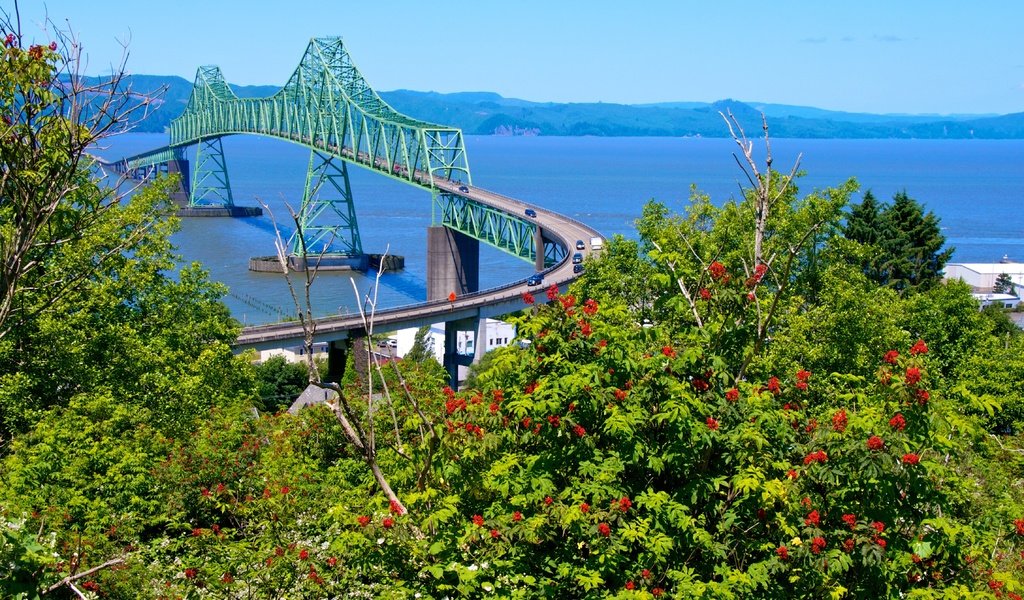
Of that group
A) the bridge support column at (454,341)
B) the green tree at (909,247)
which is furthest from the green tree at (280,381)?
the green tree at (909,247)

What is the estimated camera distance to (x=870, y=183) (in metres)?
161

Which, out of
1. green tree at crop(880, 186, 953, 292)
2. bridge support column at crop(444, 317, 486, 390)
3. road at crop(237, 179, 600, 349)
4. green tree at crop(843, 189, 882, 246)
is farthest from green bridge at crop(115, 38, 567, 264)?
green tree at crop(880, 186, 953, 292)

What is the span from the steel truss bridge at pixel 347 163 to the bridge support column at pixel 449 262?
1.92ft

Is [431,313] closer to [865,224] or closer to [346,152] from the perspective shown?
[865,224]

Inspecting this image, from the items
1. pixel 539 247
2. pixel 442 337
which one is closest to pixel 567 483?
pixel 442 337

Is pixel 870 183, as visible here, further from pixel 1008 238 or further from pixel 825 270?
pixel 825 270

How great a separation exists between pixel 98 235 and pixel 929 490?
1357cm

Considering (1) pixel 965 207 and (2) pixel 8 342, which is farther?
(1) pixel 965 207

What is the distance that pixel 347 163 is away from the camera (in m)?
102

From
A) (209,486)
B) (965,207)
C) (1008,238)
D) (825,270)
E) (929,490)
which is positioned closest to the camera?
(929,490)

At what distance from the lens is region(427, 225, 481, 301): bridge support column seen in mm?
64625

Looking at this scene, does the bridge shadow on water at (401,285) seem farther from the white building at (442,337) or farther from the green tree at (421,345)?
the green tree at (421,345)

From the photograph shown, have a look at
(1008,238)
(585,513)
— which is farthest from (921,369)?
(1008,238)

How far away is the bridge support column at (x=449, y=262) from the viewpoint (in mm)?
64625
